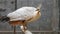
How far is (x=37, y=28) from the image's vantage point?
296cm

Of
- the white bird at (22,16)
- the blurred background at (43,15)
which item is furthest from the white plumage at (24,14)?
the blurred background at (43,15)

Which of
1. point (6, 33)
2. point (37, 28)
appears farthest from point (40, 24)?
point (6, 33)

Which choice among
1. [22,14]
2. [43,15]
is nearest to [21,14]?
[22,14]

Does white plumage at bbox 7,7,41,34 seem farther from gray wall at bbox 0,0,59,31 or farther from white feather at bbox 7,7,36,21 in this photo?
gray wall at bbox 0,0,59,31

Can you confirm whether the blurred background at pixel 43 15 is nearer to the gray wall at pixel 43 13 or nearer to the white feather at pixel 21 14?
the gray wall at pixel 43 13

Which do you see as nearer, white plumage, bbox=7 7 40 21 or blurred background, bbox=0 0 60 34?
white plumage, bbox=7 7 40 21

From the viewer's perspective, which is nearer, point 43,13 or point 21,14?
point 21,14

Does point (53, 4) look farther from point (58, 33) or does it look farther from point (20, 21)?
point (20, 21)

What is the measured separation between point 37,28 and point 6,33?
51 centimetres

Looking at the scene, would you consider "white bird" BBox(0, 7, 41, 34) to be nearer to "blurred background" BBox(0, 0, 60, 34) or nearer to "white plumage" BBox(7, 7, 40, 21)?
"white plumage" BBox(7, 7, 40, 21)

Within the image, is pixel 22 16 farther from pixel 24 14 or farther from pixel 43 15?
pixel 43 15

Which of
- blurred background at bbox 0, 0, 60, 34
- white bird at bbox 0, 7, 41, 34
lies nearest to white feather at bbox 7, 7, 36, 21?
white bird at bbox 0, 7, 41, 34

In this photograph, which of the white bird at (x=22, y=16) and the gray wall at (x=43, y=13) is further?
the gray wall at (x=43, y=13)

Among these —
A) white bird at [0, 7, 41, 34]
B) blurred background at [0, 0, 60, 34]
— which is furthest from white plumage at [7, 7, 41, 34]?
blurred background at [0, 0, 60, 34]
